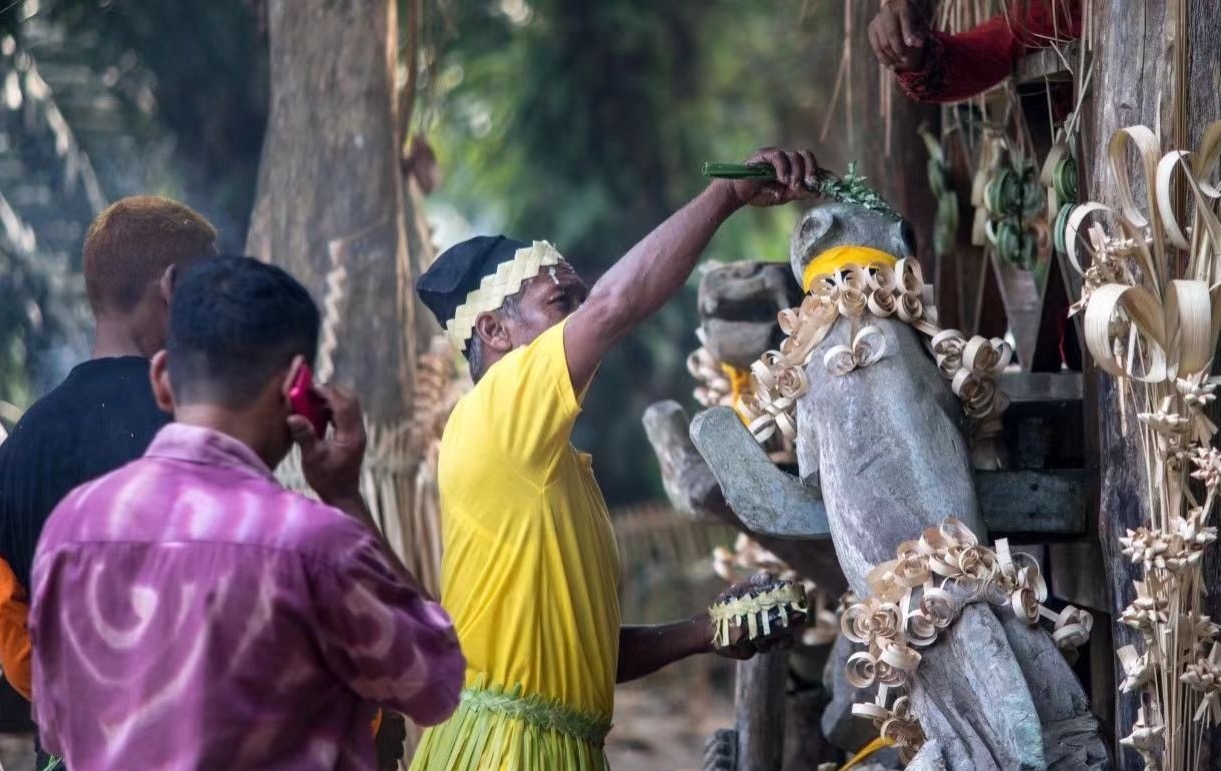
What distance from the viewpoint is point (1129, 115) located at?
2.73 m

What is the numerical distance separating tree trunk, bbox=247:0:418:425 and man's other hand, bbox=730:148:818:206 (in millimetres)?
2495

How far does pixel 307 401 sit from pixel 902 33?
5.51ft

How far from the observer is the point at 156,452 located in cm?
201

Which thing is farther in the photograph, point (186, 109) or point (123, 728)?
point (186, 109)

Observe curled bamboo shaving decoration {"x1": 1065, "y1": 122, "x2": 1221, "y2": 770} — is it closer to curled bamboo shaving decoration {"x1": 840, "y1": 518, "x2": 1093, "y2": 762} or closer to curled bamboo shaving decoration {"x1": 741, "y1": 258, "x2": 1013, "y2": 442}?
curled bamboo shaving decoration {"x1": 840, "y1": 518, "x2": 1093, "y2": 762}

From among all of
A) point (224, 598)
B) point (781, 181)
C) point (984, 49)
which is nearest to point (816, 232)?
point (781, 181)

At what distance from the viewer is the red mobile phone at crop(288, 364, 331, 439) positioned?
6.73 feet

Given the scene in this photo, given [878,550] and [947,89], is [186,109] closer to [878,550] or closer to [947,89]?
[947,89]

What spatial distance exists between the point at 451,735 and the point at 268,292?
Result: 1.13 metres

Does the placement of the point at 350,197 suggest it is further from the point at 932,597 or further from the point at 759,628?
the point at 932,597

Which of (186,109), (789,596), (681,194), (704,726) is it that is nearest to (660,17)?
(681,194)

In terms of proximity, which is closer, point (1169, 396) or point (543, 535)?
point (1169, 396)

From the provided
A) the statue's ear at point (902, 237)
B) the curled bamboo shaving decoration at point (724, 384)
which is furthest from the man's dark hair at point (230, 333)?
the curled bamboo shaving decoration at point (724, 384)

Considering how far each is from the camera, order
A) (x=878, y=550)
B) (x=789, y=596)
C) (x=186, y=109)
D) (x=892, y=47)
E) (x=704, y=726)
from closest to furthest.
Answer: (x=878, y=550) → (x=789, y=596) → (x=892, y=47) → (x=186, y=109) → (x=704, y=726)
